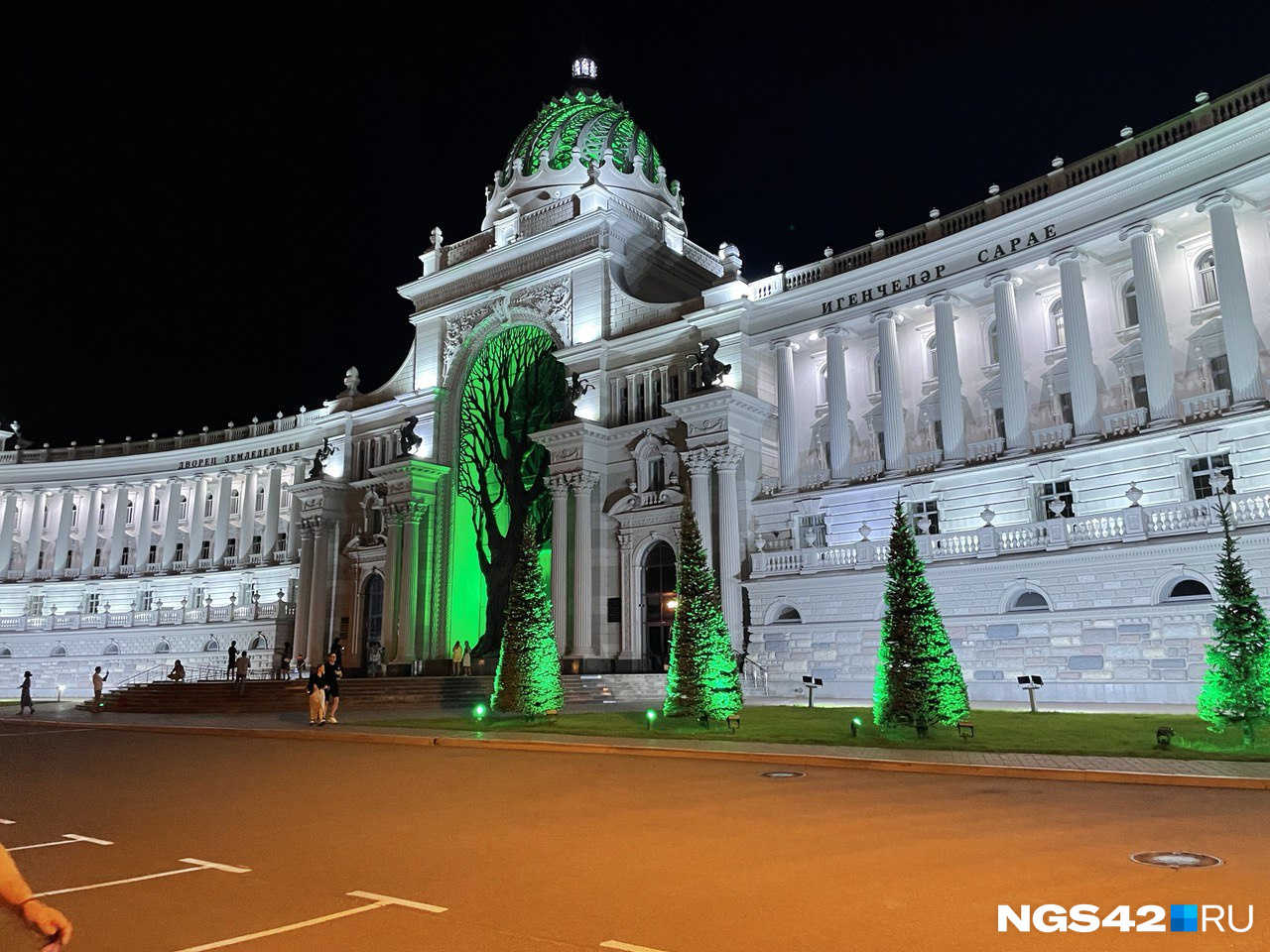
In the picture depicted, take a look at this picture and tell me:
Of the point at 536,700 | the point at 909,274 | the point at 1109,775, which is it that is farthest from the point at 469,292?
the point at 1109,775

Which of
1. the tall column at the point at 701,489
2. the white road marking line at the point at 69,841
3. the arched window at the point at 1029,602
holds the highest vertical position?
the tall column at the point at 701,489

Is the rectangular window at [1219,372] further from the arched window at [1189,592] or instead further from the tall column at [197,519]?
the tall column at [197,519]

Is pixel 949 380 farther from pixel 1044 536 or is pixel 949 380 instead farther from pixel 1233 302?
pixel 1233 302

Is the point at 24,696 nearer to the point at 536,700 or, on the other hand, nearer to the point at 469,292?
the point at 536,700

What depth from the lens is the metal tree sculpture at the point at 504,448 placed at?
50094 mm

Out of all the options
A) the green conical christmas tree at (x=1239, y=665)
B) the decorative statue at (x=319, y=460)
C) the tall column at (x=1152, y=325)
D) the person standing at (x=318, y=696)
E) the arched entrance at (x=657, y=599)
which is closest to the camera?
the green conical christmas tree at (x=1239, y=665)

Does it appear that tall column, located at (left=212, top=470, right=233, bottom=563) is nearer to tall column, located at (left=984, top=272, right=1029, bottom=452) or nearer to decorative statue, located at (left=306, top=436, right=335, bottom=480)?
decorative statue, located at (left=306, top=436, right=335, bottom=480)

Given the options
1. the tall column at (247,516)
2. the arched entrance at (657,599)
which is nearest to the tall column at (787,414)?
the arched entrance at (657,599)

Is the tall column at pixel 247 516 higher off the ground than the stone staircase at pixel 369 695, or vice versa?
the tall column at pixel 247 516

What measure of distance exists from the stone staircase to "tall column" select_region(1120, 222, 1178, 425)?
2089 cm

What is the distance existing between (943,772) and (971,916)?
8.63 metres

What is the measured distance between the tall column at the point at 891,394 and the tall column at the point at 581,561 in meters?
14.5

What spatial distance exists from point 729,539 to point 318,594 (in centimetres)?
2870

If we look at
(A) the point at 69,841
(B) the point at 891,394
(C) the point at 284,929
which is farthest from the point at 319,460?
(C) the point at 284,929
